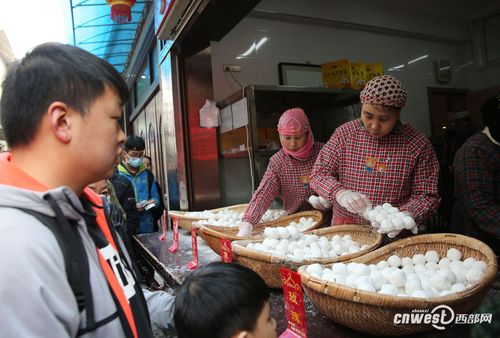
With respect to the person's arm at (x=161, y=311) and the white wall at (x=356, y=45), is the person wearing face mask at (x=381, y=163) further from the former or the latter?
the white wall at (x=356, y=45)

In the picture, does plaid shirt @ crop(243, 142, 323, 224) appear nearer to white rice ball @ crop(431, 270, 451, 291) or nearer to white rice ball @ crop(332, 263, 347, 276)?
white rice ball @ crop(332, 263, 347, 276)

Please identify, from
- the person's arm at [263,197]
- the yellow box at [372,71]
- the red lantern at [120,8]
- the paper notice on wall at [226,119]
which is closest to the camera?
the person's arm at [263,197]

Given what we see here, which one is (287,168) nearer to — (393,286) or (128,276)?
(393,286)

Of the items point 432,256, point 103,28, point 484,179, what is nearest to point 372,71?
point 484,179

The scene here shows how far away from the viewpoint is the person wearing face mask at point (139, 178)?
3.95m

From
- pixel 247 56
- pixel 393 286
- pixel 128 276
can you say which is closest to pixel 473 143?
pixel 393 286

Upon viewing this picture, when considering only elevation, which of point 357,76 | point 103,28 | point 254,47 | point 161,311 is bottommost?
point 161,311

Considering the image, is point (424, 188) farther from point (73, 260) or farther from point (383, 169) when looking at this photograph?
point (73, 260)

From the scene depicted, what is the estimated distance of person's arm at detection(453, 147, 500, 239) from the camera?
6.47ft

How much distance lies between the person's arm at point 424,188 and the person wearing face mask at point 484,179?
390mm

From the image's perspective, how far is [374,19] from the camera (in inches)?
220

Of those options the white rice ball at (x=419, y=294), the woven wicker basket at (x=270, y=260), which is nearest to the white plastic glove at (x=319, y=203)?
the woven wicker basket at (x=270, y=260)

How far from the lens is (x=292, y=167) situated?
8.27 ft

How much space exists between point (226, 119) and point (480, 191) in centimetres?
257
